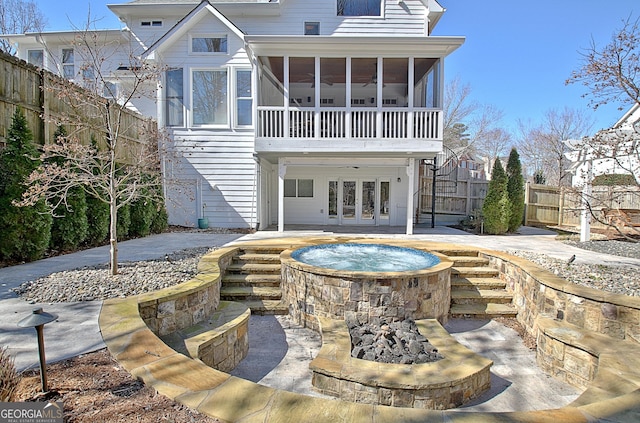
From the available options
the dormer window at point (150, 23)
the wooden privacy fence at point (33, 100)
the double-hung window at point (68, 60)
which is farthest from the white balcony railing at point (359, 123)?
the double-hung window at point (68, 60)

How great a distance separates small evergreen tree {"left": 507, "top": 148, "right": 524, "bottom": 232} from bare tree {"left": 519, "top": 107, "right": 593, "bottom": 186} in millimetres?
12163

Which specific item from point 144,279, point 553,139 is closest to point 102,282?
point 144,279

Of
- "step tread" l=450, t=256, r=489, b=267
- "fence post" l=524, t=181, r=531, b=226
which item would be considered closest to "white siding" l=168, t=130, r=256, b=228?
"step tread" l=450, t=256, r=489, b=267

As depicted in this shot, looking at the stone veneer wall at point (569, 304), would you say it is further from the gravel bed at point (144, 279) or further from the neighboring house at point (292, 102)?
the neighboring house at point (292, 102)

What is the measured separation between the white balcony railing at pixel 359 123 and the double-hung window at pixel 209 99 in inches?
72.5

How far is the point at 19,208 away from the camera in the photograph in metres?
5.31

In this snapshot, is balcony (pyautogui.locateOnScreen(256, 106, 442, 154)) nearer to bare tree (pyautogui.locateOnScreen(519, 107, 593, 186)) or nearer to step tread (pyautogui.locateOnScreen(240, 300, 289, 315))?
step tread (pyautogui.locateOnScreen(240, 300, 289, 315))

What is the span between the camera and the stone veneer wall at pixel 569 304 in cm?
384

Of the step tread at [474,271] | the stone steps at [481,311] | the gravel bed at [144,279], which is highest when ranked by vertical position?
the gravel bed at [144,279]

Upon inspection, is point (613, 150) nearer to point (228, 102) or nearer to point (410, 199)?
point (410, 199)

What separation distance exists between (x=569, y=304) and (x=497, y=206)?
6528 millimetres

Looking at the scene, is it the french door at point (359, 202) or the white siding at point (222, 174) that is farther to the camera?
the french door at point (359, 202)

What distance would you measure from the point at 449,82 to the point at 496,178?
1743cm

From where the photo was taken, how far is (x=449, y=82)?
25.0 m
